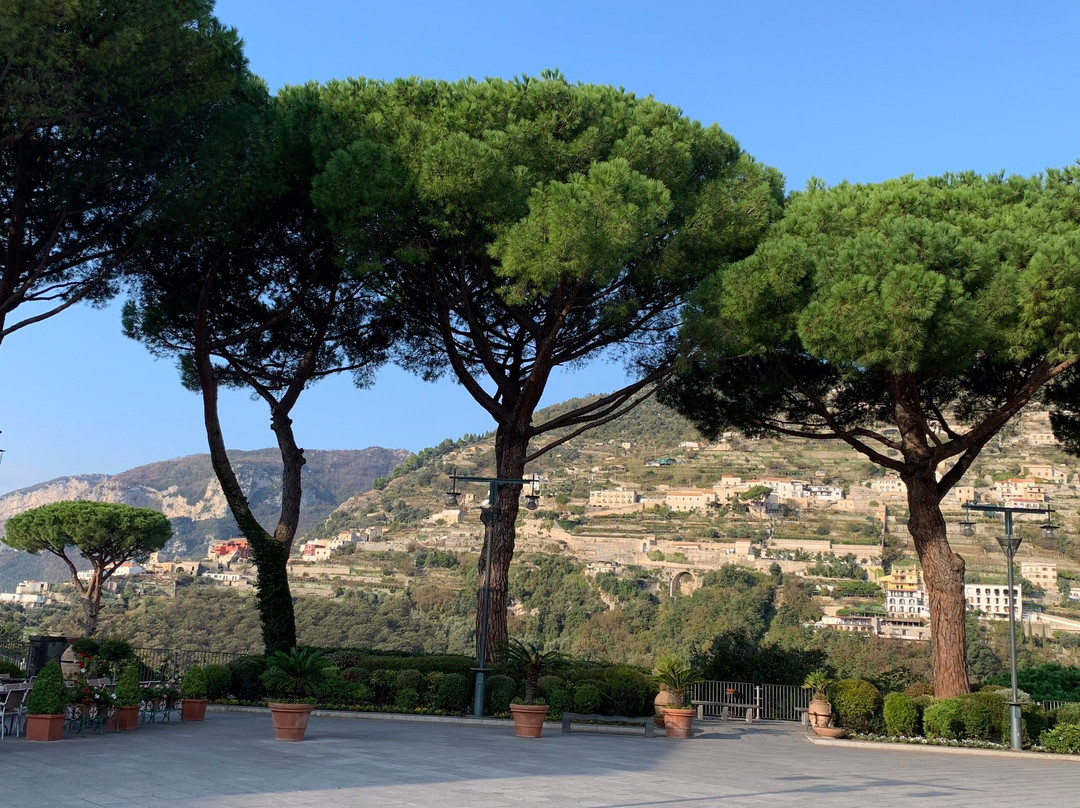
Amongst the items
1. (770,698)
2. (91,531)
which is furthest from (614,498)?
(770,698)

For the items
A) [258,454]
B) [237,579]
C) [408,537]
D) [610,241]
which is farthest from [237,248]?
[258,454]

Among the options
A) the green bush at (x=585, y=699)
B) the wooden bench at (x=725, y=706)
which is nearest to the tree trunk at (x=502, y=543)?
the green bush at (x=585, y=699)

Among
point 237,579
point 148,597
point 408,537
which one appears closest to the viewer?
point 148,597

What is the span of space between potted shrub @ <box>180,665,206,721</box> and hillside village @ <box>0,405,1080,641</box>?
55135mm

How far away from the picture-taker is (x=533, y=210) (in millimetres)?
13633

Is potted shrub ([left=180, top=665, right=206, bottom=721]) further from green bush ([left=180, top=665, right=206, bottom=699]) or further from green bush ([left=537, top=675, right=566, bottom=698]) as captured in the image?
green bush ([left=537, top=675, right=566, bottom=698])

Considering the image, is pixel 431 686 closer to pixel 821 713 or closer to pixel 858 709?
pixel 821 713

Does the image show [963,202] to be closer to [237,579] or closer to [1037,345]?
[1037,345]

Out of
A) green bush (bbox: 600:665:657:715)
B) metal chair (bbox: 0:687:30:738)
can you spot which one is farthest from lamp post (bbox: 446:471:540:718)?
metal chair (bbox: 0:687:30:738)

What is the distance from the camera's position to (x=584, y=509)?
96875 millimetres

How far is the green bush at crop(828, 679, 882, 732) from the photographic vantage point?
13820mm

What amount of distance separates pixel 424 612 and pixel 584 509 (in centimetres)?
3312

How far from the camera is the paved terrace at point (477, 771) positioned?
671 centimetres

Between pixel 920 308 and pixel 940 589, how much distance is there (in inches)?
178
